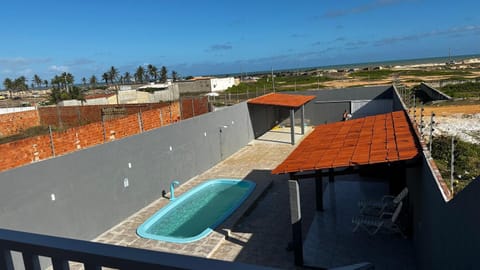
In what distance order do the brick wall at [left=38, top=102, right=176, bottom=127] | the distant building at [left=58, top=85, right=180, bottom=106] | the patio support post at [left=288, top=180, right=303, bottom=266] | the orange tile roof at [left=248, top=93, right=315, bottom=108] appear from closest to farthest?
the patio support post at [left=288, top=180, right=303, bottom=266], the brick wall at [left=38, top=102, right=176, bottom=127], the orange tile roof at [left=248, top=93, right=315, bottom=108], the distant building at [left=58, top=85, right=180, bottom=106]

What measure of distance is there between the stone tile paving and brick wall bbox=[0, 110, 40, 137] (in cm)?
986

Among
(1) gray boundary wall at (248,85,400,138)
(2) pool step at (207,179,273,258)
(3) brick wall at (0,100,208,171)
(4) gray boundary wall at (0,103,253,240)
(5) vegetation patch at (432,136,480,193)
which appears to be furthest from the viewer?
(1) gray boundary wall at (248,85,400,138)

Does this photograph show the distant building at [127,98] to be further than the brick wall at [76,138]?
Yes

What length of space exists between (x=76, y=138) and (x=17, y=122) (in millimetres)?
10368

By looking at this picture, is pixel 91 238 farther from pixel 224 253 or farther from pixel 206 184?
pixel 206 184

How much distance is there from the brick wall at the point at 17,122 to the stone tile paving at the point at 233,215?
32.4 ft

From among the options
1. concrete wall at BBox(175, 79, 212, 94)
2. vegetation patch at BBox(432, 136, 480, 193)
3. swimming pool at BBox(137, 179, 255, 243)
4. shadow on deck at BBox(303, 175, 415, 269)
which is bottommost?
swimming pool at BBox(137, 179, 255, 243)

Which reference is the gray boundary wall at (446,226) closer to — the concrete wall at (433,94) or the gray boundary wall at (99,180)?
the gray boundary wall at (99,180)

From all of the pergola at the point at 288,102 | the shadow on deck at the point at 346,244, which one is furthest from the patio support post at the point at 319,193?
the pergola at the point at 288,102

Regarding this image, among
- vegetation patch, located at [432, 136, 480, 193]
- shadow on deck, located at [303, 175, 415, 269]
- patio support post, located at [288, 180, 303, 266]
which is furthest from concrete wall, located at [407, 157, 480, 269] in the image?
patio support post, located at [288, 180, 303, 266]

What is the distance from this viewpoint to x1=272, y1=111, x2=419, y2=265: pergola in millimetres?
6078

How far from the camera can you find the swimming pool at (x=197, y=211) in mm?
9305

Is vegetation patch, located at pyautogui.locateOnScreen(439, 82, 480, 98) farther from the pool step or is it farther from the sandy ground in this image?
the pool step

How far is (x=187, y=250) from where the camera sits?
8.10 metres
